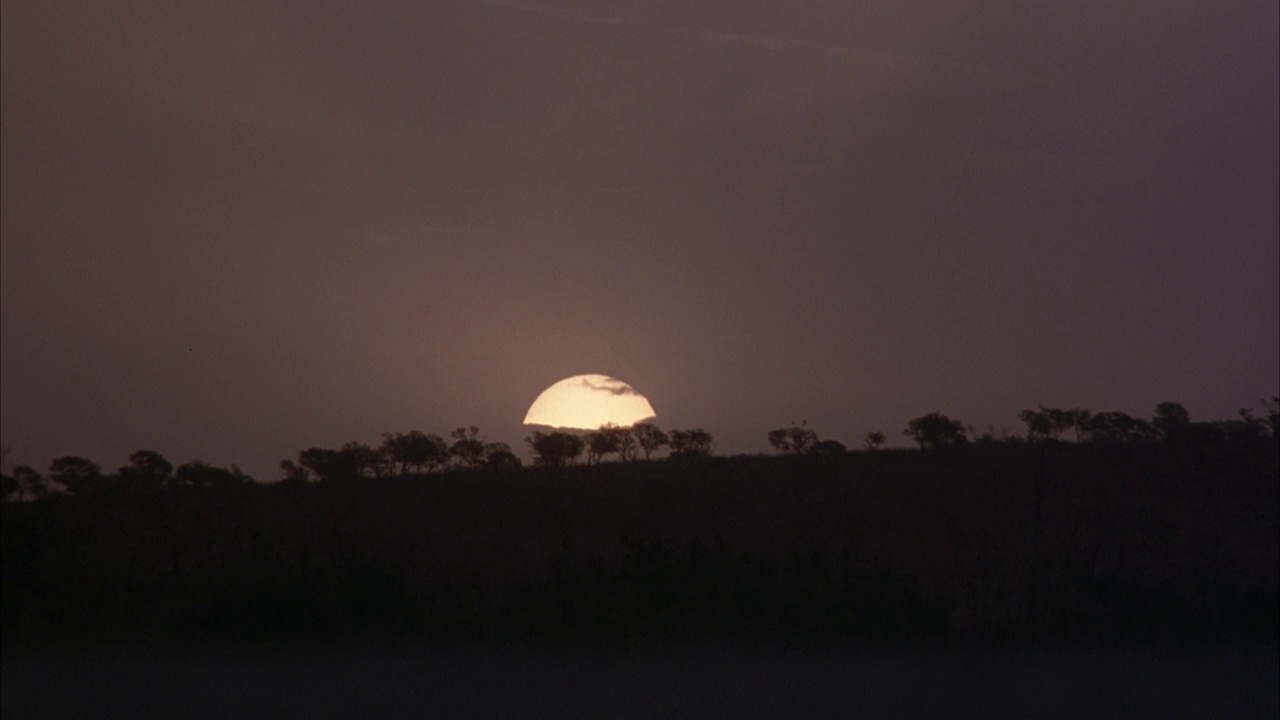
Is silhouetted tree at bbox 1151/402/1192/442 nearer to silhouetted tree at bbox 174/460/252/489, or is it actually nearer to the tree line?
the tree line

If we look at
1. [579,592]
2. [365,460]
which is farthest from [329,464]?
[579,592]

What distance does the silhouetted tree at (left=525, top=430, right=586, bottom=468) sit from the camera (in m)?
41.5

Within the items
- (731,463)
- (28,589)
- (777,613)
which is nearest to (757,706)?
(777,613)

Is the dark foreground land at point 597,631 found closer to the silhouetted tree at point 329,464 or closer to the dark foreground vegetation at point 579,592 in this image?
the dark foreground vegetation at point 579,592

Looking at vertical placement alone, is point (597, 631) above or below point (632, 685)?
above

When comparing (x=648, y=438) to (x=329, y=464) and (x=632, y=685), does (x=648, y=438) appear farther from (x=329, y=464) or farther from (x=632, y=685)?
(x=632, y=685)

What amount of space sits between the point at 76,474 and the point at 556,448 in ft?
77.1

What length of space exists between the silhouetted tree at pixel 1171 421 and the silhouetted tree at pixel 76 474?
25.8 m

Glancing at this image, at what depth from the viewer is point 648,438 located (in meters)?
42.6

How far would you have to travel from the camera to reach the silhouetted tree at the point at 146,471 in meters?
22.4

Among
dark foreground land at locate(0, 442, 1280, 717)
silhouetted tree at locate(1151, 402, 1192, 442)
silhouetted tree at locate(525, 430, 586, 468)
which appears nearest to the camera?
dark foreground land at locate(0, 442, 1280, 717)

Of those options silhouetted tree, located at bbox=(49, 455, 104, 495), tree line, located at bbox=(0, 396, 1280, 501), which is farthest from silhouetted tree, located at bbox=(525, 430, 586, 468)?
silhouetted tree, located at bbox=(49, 455, 104, 495)

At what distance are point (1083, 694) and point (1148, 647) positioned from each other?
176 cm

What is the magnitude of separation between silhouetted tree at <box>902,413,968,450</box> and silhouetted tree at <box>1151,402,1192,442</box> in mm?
5950
